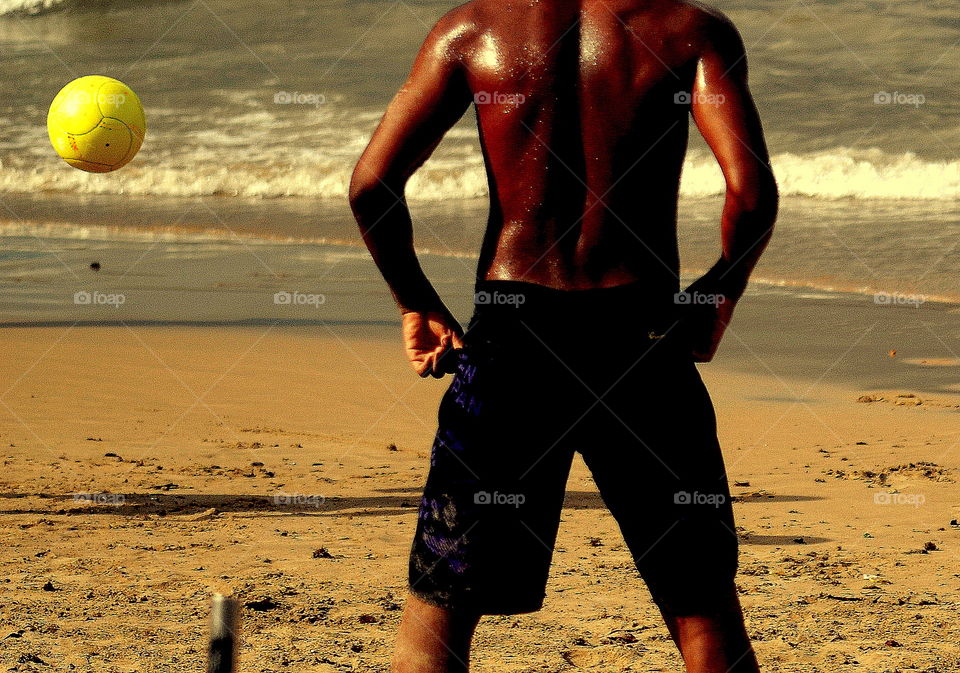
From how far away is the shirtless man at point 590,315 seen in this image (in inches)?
95.7

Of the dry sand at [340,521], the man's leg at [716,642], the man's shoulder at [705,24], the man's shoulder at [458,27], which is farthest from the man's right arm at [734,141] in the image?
the dry sand at [340,521]

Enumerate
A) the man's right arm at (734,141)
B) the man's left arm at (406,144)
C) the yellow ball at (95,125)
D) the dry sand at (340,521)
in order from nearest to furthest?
the man's right arm at (734,141), the man's left arm at (406,144), the dry sand at (340,521), the yellow ball at (95,125)

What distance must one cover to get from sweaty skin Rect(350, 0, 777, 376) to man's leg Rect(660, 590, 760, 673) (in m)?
0.52

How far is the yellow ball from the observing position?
8.38 m

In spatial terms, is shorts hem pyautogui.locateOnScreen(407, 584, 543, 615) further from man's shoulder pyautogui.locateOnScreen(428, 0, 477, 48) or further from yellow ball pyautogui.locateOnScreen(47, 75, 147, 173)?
yellow ball pyautogui.locateOnScreen(47, 75, 147, 173)

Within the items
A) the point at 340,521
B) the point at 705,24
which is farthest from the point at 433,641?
the point at 340,521

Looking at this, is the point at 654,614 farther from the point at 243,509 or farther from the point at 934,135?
the point at 934,135

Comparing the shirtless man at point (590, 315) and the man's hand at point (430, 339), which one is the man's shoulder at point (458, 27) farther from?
the man's hand at point (430, 339)

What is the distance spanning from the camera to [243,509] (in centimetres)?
590

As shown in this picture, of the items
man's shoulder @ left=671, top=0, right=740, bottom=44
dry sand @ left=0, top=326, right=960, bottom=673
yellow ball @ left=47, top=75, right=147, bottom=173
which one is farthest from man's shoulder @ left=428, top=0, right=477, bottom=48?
yellow ball @ left=47, top=75, right=147, bottom=173

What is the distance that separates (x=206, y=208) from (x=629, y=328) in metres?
19.2

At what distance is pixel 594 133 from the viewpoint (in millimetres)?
2447

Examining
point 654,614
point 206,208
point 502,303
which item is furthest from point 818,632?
point 206,208

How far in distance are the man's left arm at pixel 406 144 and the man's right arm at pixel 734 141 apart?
0.47 meters
